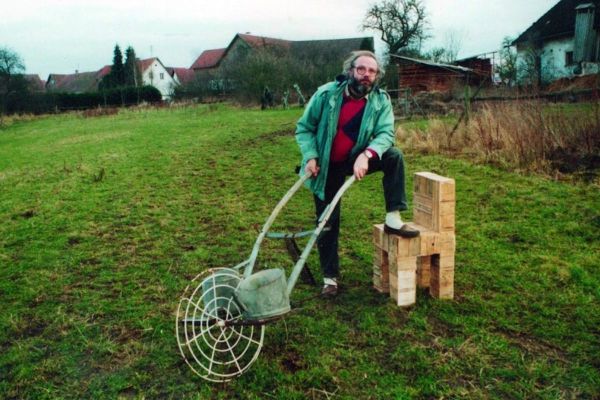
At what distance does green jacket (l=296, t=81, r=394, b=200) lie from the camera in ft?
14.0

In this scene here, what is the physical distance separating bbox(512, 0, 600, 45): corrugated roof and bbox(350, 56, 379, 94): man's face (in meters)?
38.6

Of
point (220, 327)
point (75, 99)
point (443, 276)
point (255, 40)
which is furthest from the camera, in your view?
point (255, 40)

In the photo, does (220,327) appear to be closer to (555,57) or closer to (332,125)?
(332,125)

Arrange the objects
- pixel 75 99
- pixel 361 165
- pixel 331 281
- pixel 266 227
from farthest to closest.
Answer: pixel 75 99
pixel 331 281
pixel 361 165
pixel 266 227

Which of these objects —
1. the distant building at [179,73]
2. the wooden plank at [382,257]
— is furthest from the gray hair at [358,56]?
the distant building at [179,73]

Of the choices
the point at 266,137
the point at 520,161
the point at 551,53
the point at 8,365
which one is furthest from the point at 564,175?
the point at 551,53

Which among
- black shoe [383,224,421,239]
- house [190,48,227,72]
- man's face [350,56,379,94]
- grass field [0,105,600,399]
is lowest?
grass field [0,105,600,399]

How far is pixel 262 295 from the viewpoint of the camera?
130 inches

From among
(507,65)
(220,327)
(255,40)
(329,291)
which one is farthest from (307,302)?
(255,40)

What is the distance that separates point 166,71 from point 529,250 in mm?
81430

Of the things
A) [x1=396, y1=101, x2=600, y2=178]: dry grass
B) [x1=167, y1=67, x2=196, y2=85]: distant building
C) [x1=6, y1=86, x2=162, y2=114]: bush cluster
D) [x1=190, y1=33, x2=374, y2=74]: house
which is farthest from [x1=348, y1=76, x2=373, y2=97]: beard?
[x1=167, y1=67, x2=196, y2=85]: distant building

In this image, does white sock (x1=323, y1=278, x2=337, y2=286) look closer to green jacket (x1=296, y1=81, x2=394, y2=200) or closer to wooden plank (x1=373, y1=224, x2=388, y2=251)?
wooden plank (x1=373, y1=224, x2=388, y2=251)

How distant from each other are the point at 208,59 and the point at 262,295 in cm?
7651

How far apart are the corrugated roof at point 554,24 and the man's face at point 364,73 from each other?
3863cm
